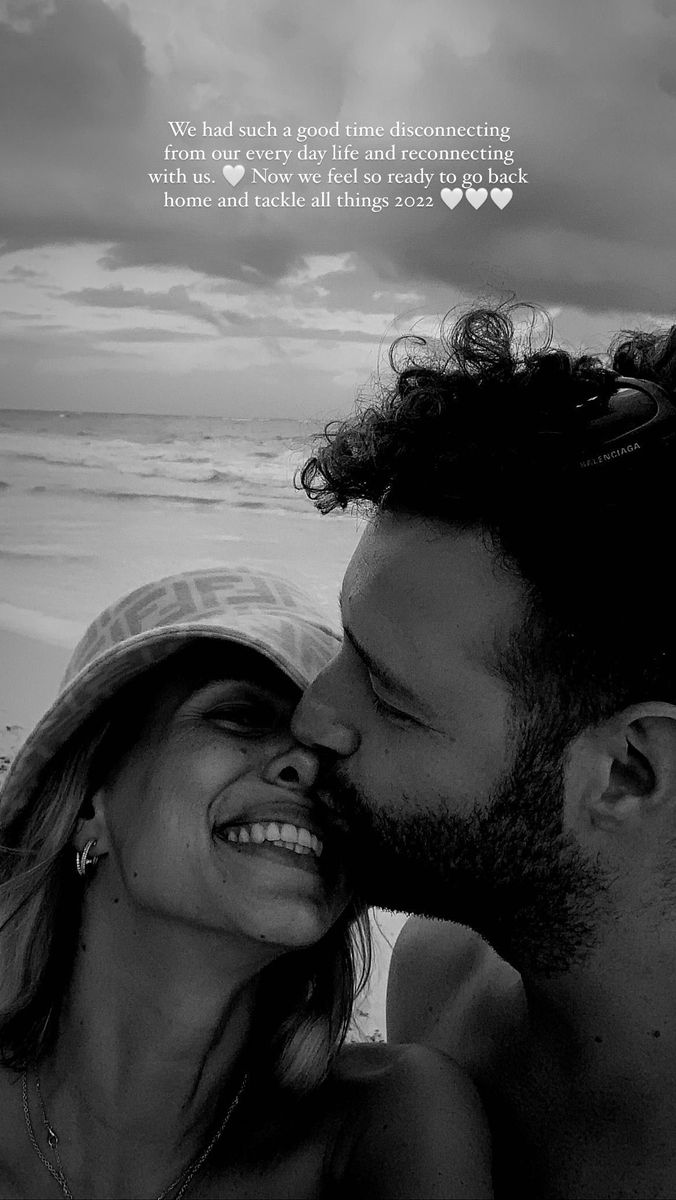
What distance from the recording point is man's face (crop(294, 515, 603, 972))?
1572 millimetres

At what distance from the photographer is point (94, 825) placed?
70.5 inches

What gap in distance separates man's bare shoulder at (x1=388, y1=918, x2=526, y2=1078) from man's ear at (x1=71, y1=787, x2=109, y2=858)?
2.50ft

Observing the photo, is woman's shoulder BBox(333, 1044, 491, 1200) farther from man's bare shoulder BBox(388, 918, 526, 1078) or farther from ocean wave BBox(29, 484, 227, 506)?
ocean wave BBox(29, 484, 227, 506)

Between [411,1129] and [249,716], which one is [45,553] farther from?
[411,1129]

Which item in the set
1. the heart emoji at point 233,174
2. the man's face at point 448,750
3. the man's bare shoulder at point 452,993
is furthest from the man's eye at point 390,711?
the heart emoji at point 233,174

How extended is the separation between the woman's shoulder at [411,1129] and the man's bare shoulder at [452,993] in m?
0.20

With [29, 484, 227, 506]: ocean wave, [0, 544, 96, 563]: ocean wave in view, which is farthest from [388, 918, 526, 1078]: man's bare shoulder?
[29, 484, 227, 506]: ocean wave

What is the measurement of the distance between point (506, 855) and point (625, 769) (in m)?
0.22

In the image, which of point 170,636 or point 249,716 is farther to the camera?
point 249,716

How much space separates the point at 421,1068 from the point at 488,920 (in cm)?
27

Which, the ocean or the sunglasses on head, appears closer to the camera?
the sunglasses on head

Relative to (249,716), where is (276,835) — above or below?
below

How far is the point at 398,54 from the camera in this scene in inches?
470

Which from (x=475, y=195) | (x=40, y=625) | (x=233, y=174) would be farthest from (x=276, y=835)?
(x=475, y=195)
